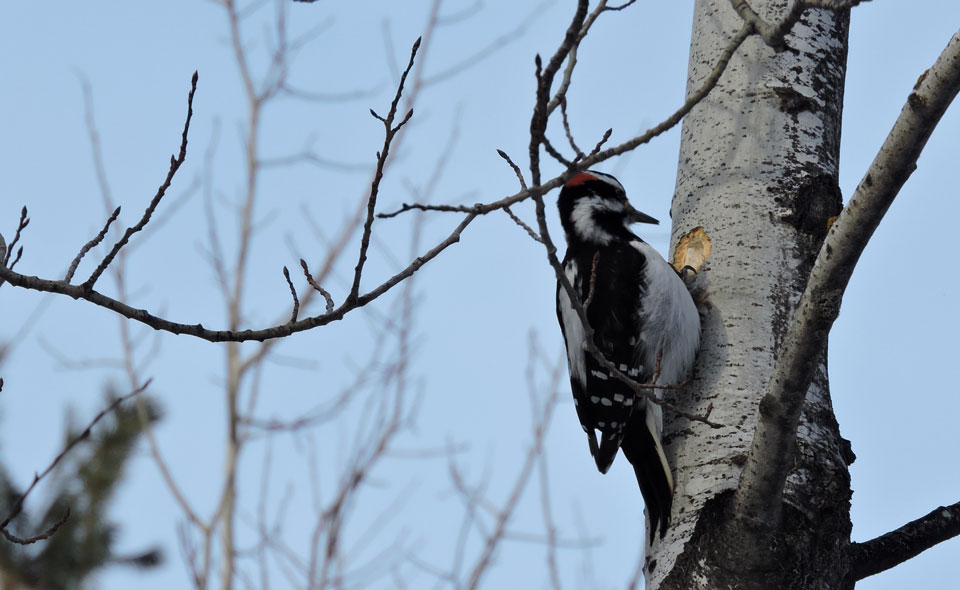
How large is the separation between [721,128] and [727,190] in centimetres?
22

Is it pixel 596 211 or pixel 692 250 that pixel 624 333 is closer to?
pixel 692 250

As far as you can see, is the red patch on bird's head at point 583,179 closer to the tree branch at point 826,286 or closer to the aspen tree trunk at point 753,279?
the aspen tree trunk at point 753,279

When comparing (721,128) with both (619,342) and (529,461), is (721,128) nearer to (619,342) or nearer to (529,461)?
(619,342)

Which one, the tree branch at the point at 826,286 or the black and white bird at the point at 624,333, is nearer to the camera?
the tree branch at the point at 826,286

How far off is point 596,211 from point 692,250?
33.9 inches

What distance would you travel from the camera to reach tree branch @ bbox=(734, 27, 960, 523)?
1.86 metres

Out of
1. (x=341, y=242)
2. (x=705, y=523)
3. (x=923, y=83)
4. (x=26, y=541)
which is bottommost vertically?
(x=26, y=541)

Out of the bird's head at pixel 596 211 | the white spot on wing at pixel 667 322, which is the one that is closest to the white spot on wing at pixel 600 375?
the white spot on wing at pixel 667 322

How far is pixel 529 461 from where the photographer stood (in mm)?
6250

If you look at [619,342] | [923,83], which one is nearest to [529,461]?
[619,342]

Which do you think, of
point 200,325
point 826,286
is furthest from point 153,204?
point 826,286

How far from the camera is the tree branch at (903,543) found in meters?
2.51

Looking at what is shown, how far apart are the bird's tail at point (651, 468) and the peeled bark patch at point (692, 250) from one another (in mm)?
502

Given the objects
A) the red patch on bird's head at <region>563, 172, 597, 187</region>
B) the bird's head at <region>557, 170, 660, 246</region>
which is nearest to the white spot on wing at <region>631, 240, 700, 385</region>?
the bird's head at <region>557, 170, 660, 246</region>
